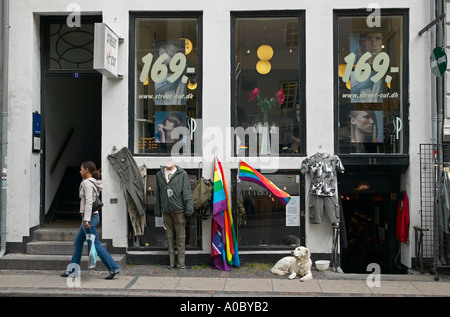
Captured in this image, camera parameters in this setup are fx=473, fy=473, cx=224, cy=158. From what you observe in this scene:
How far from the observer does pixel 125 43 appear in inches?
370

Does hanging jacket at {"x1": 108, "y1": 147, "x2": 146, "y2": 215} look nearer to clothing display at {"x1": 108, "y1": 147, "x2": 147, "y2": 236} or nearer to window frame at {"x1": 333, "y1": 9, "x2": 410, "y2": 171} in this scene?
clothing display at {"x1": 108, "y1": 147, "x2": 147, "y2": 236}

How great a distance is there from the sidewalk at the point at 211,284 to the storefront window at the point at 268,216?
0.67 m

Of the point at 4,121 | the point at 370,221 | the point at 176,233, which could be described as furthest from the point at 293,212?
the point at 4,121

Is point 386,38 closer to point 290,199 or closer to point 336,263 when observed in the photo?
point 290,199

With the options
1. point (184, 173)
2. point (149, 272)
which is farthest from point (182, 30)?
point (149, 272)

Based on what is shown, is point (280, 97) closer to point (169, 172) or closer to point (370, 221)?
point (169, 172)

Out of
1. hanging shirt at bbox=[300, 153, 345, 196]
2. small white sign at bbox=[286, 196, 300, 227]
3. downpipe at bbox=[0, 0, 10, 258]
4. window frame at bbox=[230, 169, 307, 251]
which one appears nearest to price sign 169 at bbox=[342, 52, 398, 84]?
hanging shirt at bbox=[300, 153, 345, 196]

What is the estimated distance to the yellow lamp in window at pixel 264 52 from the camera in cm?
973

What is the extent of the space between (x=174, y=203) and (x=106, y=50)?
3062mm

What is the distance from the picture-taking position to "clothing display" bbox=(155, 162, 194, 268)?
8.74 meters

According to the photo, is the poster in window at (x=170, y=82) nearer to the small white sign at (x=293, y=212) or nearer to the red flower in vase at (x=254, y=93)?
the red flower in vase at (x=254, y=93)

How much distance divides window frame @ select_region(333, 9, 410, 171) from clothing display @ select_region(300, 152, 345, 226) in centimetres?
39

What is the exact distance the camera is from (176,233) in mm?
8977

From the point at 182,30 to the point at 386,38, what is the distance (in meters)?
4.12
